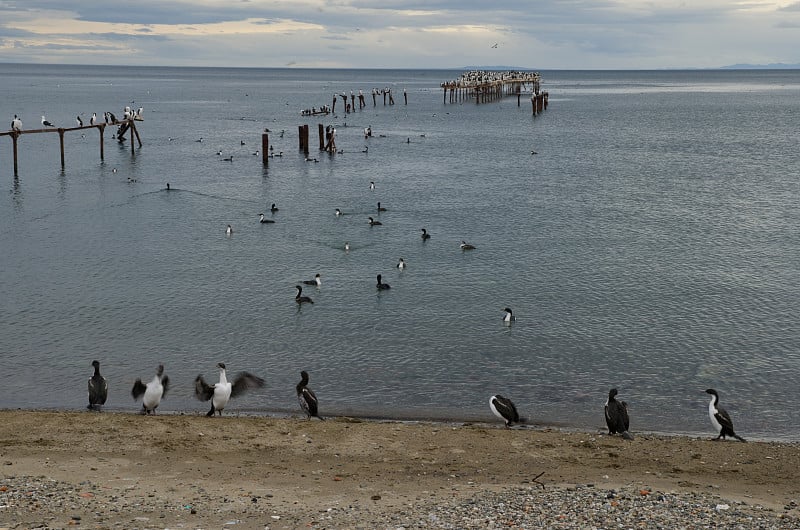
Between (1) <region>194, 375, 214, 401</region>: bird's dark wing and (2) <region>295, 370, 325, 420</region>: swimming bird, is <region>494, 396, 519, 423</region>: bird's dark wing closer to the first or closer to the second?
(2) <region>295, 370, 325, 420</region>: swimming bird

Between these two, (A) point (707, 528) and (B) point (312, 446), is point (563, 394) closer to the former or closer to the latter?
(B) point (312, 446)

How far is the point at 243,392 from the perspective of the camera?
19812 millimetres

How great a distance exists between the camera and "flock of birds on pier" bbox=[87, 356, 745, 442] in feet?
59.5

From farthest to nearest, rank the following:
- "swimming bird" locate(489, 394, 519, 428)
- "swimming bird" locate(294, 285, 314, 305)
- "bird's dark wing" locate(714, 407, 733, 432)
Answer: "swimming bird" locate(294, 285, 314, 305) → "swimming bird" locate(489, 394, 519, 428) → "bird's dark wing" locate(714, 407, 733, 432)

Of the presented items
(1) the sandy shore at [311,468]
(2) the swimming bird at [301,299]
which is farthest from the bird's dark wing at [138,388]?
(2) the swimming bird at [301,299]

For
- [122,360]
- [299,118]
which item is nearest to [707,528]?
[122,360]

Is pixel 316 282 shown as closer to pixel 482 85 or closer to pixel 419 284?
pixel 419 284

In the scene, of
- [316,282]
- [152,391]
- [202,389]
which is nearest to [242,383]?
[202,389]

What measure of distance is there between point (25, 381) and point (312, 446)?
31.8 ft

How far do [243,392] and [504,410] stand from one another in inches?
226

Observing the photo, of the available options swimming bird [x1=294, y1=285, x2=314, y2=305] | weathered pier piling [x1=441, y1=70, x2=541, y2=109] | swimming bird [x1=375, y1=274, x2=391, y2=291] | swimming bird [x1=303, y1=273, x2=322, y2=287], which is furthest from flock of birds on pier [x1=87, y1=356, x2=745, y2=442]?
weathered pier piling [x1=441, y1=70, x2=541, y2=109]

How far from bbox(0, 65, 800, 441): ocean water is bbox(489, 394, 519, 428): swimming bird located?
108 centimetres

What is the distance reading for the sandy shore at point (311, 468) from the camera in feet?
41.7

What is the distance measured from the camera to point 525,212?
4597 centimetres
